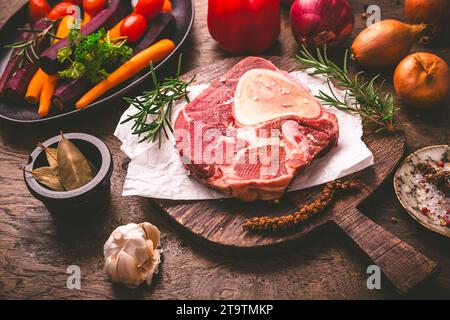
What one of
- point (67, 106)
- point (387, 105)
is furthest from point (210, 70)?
point (387, 105)

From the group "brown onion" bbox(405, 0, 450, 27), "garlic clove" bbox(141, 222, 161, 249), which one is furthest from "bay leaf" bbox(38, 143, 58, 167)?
"brown onion" bbox(405, 0, 450, 27)

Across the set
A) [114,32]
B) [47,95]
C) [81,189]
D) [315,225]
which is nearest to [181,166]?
[81,189]

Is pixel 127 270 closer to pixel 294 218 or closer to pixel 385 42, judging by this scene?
pixel 294 218

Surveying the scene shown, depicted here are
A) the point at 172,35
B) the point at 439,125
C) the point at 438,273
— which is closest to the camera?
the point at 438,273

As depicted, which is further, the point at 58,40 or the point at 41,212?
the point at 58,40

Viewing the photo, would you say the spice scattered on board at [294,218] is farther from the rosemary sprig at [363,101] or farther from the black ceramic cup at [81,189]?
the black ceramic cup at [81,189]

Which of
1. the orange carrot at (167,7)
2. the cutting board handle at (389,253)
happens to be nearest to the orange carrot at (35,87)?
the orange carrot at (167,7)

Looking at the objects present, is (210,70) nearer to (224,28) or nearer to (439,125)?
(224,28)
